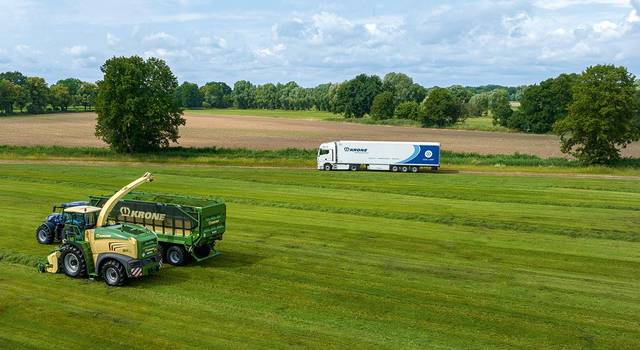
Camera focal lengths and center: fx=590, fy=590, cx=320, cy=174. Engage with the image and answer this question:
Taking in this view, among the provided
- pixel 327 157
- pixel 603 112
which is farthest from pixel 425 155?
pixel 603 112

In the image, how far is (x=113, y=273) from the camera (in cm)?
2120

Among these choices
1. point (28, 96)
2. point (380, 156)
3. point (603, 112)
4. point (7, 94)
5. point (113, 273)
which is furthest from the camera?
point (28, 96)

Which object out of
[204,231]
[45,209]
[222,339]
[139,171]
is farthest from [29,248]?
[139,171]

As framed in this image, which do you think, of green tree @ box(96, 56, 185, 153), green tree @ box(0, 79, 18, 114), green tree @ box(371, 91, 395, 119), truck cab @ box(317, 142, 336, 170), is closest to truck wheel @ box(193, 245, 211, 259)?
Result: truck cab @ box(317, 142, 336, 170)

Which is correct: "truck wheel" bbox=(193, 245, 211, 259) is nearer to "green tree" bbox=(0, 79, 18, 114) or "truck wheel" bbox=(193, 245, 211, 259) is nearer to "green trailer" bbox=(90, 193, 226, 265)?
"green trailer" bbox=(90, 193, 226, 265)

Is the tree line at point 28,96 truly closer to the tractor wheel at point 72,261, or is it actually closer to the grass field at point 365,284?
the grass field at point 365,284

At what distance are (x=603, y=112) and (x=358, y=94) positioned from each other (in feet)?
425

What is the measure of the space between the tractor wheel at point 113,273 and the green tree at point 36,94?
583 feet

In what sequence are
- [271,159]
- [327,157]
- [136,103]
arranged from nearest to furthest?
1. [327,157]
2. [136,103]
3. [271,159]

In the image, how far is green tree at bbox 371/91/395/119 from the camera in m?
173

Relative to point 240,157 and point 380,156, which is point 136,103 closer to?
point 240,157

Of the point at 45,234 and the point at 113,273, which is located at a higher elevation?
the point at 45,234

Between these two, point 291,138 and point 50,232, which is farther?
point 291,138

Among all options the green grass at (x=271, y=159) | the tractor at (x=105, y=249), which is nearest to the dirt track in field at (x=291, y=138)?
the green grass at (x=271, y=159)
